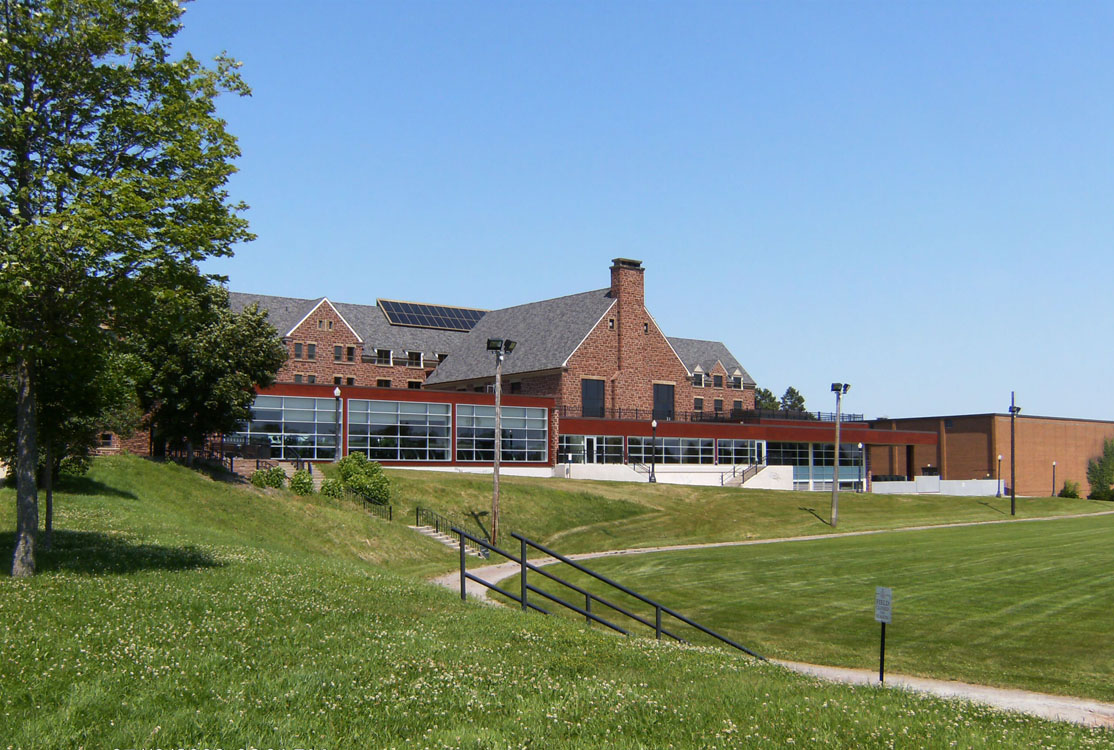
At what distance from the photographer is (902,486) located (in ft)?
301

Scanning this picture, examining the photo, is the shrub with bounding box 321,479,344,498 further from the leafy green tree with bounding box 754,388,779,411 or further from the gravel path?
the leafy green tree with bounding box 754,388,779,411

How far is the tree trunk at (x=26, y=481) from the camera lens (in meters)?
15.2

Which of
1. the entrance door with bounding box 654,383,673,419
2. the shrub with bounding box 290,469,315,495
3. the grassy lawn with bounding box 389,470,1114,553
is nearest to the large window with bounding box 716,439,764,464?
the entrance door with bounding box 654,383,673,419

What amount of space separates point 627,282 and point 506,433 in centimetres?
1859

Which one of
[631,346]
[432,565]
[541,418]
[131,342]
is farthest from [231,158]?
[631,346]

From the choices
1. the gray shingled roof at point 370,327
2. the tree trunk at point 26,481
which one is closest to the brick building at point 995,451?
the gray shingled roof at point 370,327

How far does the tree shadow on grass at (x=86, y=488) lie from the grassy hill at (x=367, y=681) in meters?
16.2

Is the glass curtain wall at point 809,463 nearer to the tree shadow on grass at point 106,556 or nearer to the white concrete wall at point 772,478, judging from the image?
the white concrete wall at point 772,478

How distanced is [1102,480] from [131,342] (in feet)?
375

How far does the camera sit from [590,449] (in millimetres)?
69312

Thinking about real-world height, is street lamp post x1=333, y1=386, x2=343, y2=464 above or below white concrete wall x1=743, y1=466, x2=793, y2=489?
above

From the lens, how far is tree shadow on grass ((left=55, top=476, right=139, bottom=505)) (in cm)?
3137

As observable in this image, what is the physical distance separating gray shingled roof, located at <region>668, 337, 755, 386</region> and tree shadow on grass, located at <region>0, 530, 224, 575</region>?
265 ft

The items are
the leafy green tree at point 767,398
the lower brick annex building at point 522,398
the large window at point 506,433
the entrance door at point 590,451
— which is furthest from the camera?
the leafy green tree at point 767,398
